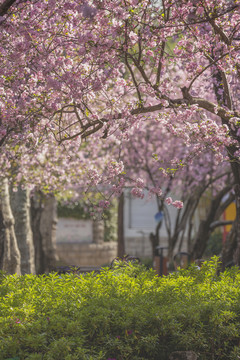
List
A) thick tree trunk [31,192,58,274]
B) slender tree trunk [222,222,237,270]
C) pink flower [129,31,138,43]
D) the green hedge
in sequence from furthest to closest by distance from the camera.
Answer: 1. thick tree trunk [31,192,58,274]
2. slender tree trunk [222,222,237,270]
3. pink flower [129,31,138,43]
4. the green hedge

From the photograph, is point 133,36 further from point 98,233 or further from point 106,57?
point 98,233

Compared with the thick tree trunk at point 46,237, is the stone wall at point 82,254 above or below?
below

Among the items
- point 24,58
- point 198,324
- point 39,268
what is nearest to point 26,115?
point 24,58

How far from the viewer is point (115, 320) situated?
5418mm

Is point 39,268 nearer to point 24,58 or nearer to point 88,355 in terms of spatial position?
point 24,58

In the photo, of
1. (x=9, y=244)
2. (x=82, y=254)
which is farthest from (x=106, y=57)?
(x=82, y=254)

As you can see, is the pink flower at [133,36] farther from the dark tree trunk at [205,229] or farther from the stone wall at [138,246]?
the stone wall at [138,246]

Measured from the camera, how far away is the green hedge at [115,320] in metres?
5.05

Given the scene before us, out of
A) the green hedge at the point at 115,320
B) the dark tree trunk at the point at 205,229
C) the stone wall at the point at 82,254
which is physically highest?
the dark tree trunk at the point at 205,229

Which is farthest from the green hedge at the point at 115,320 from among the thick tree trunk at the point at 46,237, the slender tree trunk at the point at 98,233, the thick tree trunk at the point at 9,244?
the slender tree trunk at the point at 98,233

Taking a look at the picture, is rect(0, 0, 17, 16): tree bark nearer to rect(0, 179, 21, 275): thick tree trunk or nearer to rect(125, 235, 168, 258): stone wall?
rect(0, 179, 21, 275): thick tree trunk

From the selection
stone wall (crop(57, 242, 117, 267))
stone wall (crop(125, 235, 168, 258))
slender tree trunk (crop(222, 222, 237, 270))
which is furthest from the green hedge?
stone wall (crop(125, 235, 168, 258))

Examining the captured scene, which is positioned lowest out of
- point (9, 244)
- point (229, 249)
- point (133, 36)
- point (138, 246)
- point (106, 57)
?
point (138, 246)

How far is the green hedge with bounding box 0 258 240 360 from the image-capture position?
5.05 m
